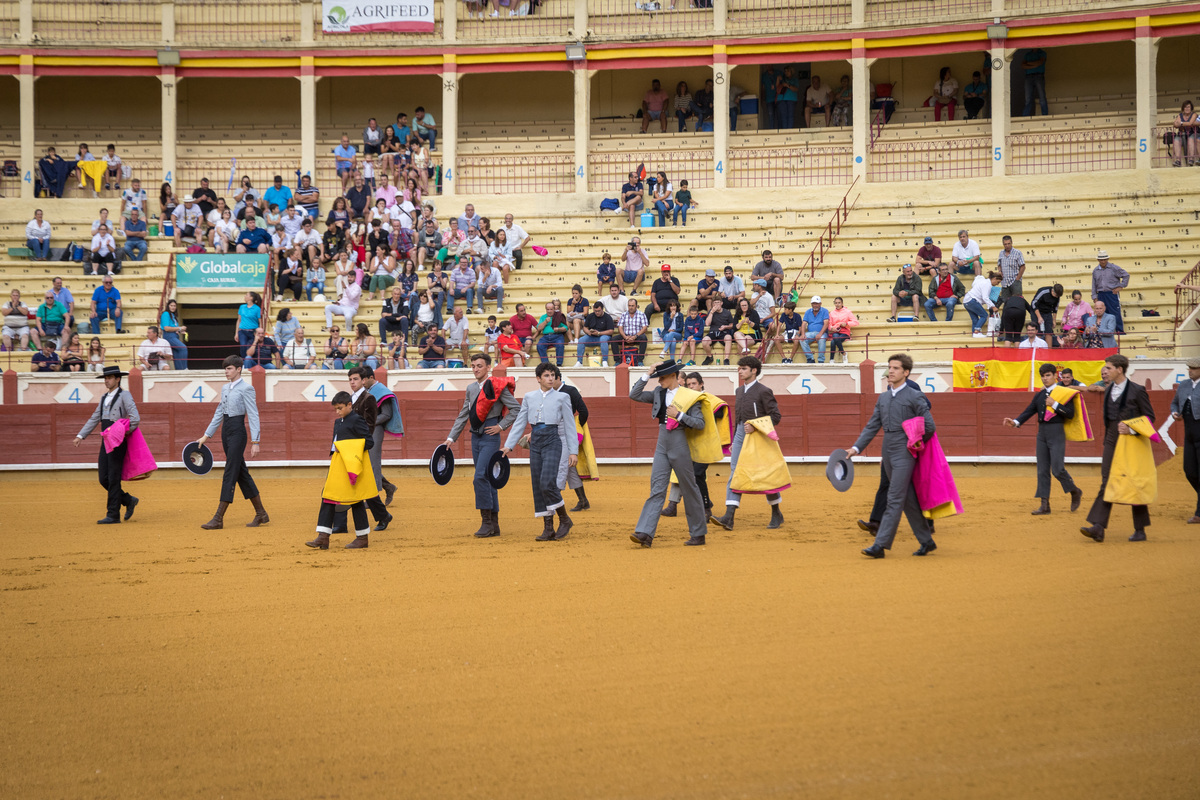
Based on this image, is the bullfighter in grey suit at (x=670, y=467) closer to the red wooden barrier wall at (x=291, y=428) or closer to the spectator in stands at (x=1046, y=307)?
the red wooden barrier wall at (x=291, y=428)

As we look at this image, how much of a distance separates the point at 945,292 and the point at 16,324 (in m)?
17.2

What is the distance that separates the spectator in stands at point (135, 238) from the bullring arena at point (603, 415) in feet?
0.98

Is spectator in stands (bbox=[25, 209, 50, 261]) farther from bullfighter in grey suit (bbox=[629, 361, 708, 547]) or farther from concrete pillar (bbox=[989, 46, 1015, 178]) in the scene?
concrete pillar (bbox=[989, 46, 1015, 178])

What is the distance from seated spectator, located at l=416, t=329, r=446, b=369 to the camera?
19234 millimetres

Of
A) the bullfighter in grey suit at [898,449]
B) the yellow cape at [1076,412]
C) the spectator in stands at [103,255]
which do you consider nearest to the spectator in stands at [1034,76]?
the yellow cape at [1076,412]

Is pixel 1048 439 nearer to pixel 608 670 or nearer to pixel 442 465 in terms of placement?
pixel 442 465

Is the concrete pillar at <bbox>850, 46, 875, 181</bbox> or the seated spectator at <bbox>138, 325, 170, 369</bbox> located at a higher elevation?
the concrete pillar at <bbox>850, 46, 875, 181</bbox>

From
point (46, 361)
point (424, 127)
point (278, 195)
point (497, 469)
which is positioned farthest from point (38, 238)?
point (497, 469)

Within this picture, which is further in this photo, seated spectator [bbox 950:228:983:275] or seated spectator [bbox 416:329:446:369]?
seated spectator [bbox 950:228:983:275]

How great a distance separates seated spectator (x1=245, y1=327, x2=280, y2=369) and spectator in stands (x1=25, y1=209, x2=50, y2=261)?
7417 millimetres

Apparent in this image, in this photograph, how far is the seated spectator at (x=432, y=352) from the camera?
1923cm

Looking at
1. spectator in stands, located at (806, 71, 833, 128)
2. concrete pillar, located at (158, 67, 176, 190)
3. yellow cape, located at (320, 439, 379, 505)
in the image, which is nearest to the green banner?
concrete pillar, located at (158, 67, 176, 190)

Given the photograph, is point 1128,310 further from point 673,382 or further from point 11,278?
point 11,278

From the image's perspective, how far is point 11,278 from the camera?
23.2m
